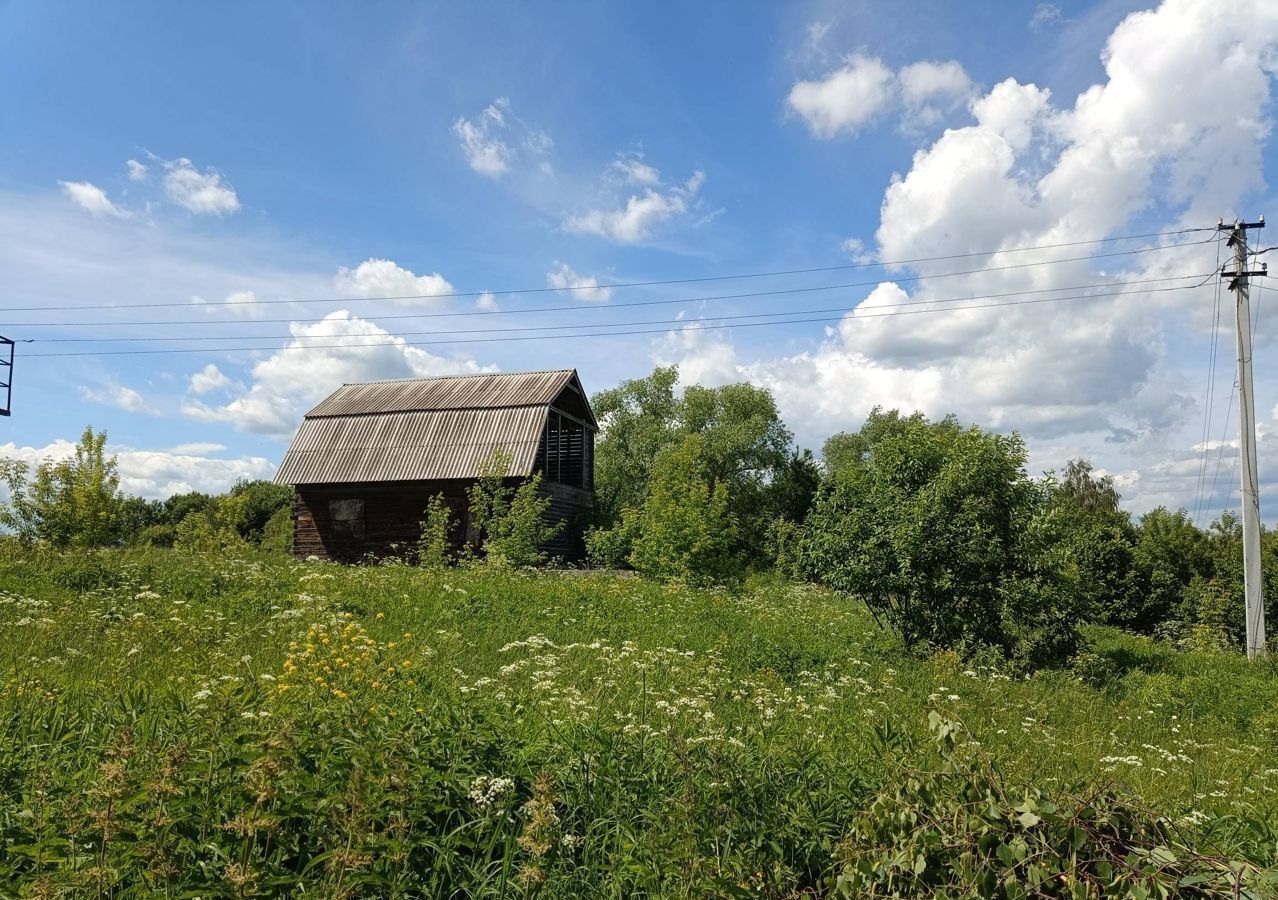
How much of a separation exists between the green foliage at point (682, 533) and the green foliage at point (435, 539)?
4972mm

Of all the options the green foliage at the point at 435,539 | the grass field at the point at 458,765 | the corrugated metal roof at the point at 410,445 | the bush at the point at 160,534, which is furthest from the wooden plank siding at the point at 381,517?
the grass field at the point at 458,765

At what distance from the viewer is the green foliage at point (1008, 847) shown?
8.79ft

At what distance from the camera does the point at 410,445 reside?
1041 inches

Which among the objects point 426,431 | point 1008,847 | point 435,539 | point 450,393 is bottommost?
point 1008,847

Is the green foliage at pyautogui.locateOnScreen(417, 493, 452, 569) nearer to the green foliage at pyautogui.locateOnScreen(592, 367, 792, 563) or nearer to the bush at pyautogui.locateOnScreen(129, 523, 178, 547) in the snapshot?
the green foliage at pyautogui.locateOnScreen(592, 367, 792, 563)

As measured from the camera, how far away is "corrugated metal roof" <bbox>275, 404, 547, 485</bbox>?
2530 cm

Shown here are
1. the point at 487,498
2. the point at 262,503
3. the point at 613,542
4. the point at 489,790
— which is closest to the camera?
the point at 489,790

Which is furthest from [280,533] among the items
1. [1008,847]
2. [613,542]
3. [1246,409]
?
[1008,847]

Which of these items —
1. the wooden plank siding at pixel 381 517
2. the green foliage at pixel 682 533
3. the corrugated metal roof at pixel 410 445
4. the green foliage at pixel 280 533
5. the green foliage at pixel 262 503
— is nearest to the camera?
the green foliage at pixel 682 533

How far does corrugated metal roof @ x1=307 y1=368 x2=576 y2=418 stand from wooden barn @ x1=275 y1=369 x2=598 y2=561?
4 centimetres

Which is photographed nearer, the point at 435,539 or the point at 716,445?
the point at 435,539

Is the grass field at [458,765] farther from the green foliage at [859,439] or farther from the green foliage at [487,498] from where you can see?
the green foliage at [859,439]

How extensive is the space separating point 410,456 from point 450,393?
3.29 meters

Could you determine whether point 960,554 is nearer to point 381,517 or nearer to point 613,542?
point 613,542
